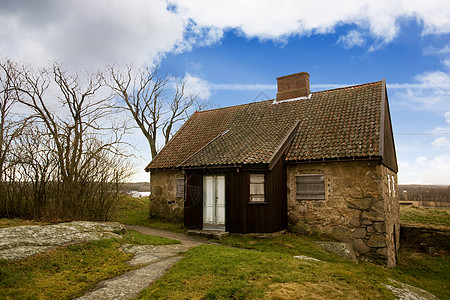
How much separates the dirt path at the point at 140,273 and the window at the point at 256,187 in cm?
374

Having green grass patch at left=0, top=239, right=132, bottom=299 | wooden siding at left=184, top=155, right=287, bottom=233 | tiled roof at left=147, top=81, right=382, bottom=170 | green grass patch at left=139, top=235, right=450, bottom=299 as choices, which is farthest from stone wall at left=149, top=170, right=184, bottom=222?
green grass patch at left=0, top=239, right=132, bottom=299

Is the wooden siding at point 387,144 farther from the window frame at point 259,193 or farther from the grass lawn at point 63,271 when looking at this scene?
the grass lawn at point 63,271

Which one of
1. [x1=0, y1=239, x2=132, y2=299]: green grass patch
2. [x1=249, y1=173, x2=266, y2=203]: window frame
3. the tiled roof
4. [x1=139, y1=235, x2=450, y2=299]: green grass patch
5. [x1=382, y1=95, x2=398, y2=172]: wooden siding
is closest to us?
[x1=0, y1=239, x2=132, y2=299]: green grass patch

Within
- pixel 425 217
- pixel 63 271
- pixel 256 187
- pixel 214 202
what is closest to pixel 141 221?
pixel 214 202

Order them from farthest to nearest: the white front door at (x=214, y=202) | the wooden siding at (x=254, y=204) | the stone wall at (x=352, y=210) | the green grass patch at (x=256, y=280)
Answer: the white front door at (x=214, y=202) → the wooden siding at (x=254, y=204) → the stone wall at (x=352, y=210) → the green grass patch at (x=256, y=280)

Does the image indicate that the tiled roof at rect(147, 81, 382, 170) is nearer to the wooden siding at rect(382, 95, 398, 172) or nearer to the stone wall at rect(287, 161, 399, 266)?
the stone wall at rect(287, 161, 399, 266)

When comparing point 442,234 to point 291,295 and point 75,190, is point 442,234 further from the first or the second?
point 75,190

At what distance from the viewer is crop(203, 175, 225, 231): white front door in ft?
40.8

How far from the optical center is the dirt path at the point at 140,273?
5309 millimetres

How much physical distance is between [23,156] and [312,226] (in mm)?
11215

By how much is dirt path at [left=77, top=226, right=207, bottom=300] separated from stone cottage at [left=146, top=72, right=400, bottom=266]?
3.54 meters

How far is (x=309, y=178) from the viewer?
12328 mm

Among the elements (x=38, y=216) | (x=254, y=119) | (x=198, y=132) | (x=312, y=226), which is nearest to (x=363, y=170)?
(x=312, y=226)

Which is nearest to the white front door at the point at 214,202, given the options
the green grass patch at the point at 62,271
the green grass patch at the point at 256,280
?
the green grass patch at the point at 256,280
